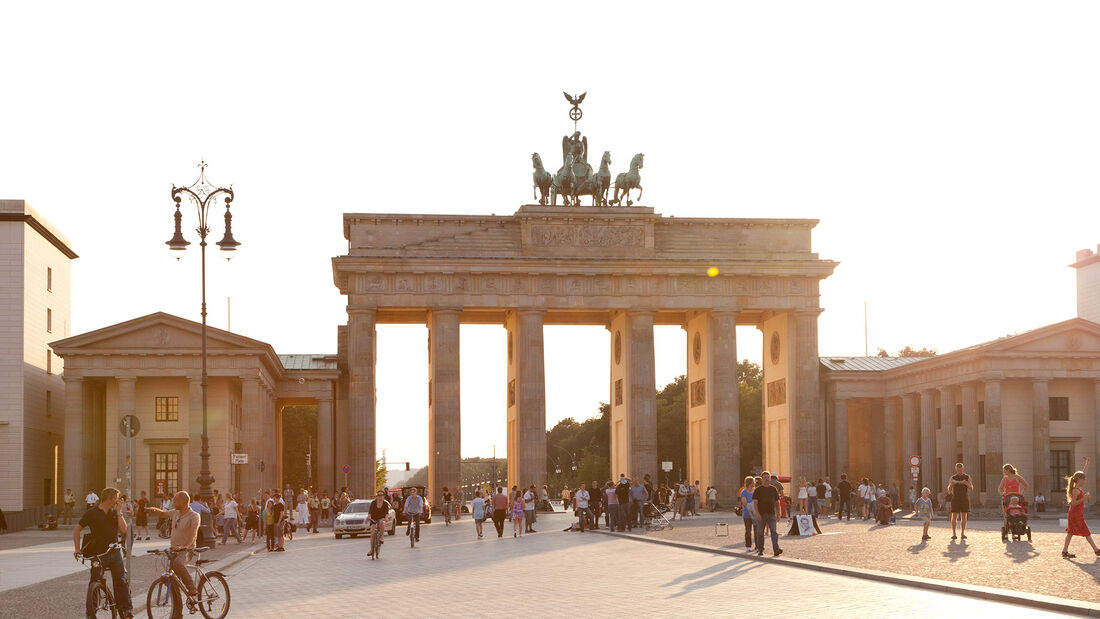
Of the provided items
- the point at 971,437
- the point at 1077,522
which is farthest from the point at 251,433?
the point at 1077,522

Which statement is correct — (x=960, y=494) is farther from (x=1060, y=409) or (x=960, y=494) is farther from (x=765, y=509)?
(x=1060, y=409)

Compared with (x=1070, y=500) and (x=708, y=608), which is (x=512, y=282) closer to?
(x=1070, y=500)

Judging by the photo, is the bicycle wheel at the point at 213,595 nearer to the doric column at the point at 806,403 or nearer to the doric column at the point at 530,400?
the doric column at the point at 530,400

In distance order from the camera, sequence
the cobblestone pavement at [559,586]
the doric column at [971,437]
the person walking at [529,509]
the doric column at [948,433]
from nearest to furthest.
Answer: the cobblestone pavement at [559,586]
the person walking at [529,509]
the doric column at [971,437]
the doric column at [948,433]

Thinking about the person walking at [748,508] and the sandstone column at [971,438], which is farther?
the sandstone column at [971,438]

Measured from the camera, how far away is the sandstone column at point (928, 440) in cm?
7606

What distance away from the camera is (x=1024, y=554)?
29.0 m

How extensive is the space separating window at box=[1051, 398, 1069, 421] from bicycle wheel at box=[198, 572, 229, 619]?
2368 inches

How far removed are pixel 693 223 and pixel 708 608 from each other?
61827mm

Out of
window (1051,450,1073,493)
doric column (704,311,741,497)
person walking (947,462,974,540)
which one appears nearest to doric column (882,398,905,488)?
doric column (704,311,741,497)

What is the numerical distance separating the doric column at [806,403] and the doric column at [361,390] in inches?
952

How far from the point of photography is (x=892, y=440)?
8256cm

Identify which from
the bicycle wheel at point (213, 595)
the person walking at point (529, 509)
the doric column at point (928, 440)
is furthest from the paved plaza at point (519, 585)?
the doric column at point (928, 440)

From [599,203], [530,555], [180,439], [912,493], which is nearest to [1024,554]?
[530,555]
